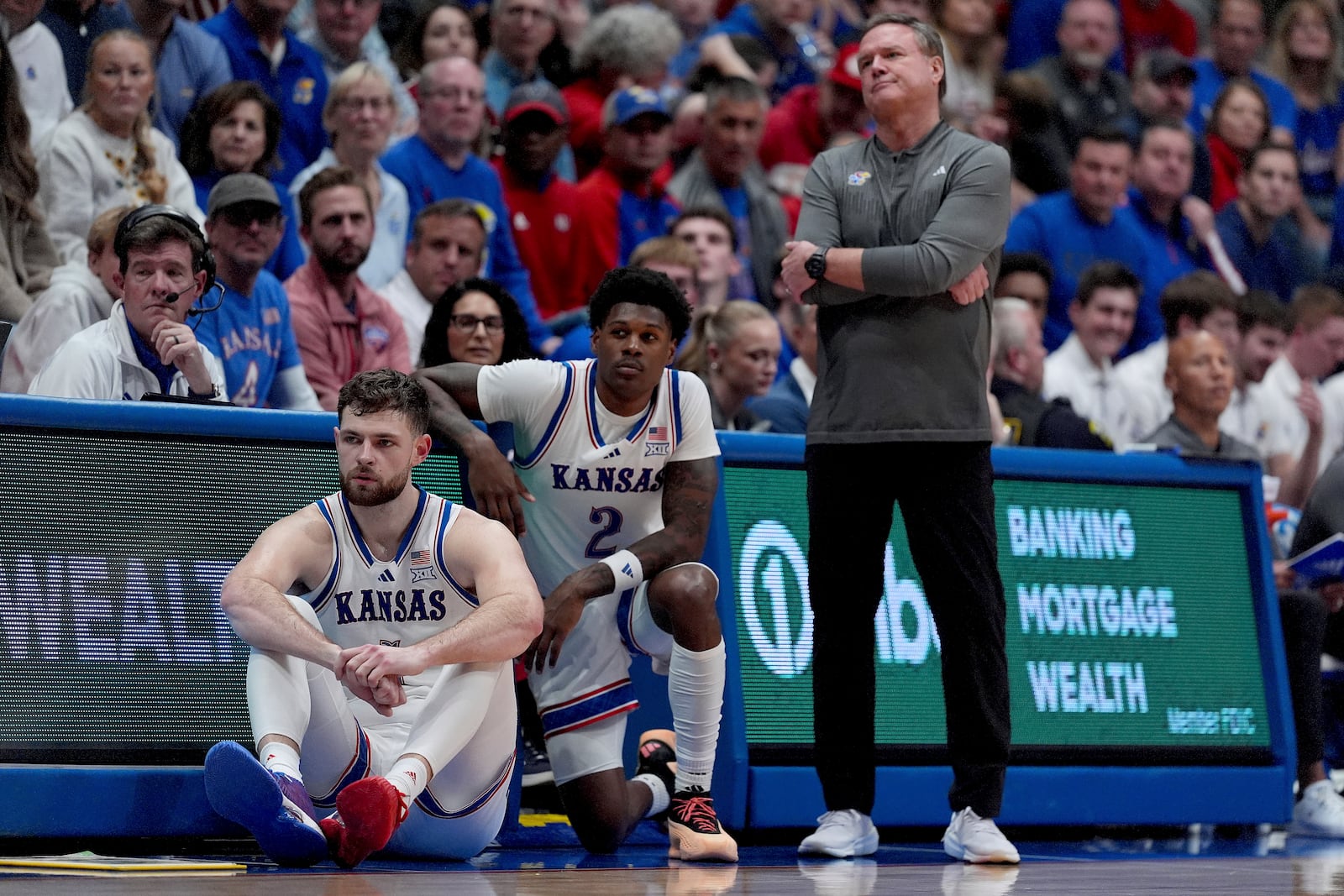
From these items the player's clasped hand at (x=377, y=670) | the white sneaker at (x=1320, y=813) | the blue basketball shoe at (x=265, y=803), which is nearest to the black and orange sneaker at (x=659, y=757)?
the player's clasped hand at (x=377, y=670)

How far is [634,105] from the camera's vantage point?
11.1 metres

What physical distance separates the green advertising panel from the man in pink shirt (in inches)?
96.3

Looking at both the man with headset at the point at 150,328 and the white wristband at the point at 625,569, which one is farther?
the man with headset at the point at 150,328

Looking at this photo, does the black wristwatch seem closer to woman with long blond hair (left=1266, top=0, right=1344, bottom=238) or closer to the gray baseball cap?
the gray baseball cap

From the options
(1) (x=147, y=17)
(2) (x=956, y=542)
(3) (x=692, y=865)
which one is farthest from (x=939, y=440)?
(1) (x=147, y=17)

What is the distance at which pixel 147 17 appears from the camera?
9891 mm

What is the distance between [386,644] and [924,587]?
188 centimetres

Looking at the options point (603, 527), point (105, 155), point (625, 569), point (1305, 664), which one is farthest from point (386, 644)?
point (1305, 664)

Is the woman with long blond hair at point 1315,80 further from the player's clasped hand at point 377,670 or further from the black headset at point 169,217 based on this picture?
the player's clasped hand at point 377,670

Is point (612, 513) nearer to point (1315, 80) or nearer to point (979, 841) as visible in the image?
point (979, 841)

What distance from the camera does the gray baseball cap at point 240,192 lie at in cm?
813

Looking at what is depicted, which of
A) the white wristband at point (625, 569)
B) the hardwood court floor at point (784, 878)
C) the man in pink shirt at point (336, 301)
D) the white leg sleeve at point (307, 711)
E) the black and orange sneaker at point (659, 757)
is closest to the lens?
the hardwood court floor at point (784, 878)

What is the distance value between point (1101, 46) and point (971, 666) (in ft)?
32.0

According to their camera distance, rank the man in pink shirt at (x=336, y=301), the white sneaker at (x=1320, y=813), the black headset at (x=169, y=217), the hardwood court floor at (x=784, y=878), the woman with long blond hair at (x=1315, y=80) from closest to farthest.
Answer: the hardwood court floor at (x=784, y=878)
the black headset at (x=169, y=217)
the white sneaker at (x=1320, y=813)
the man in pink shirt at (x=336, y=301)
the woman with long blond hair at (x=1315, y=80)
